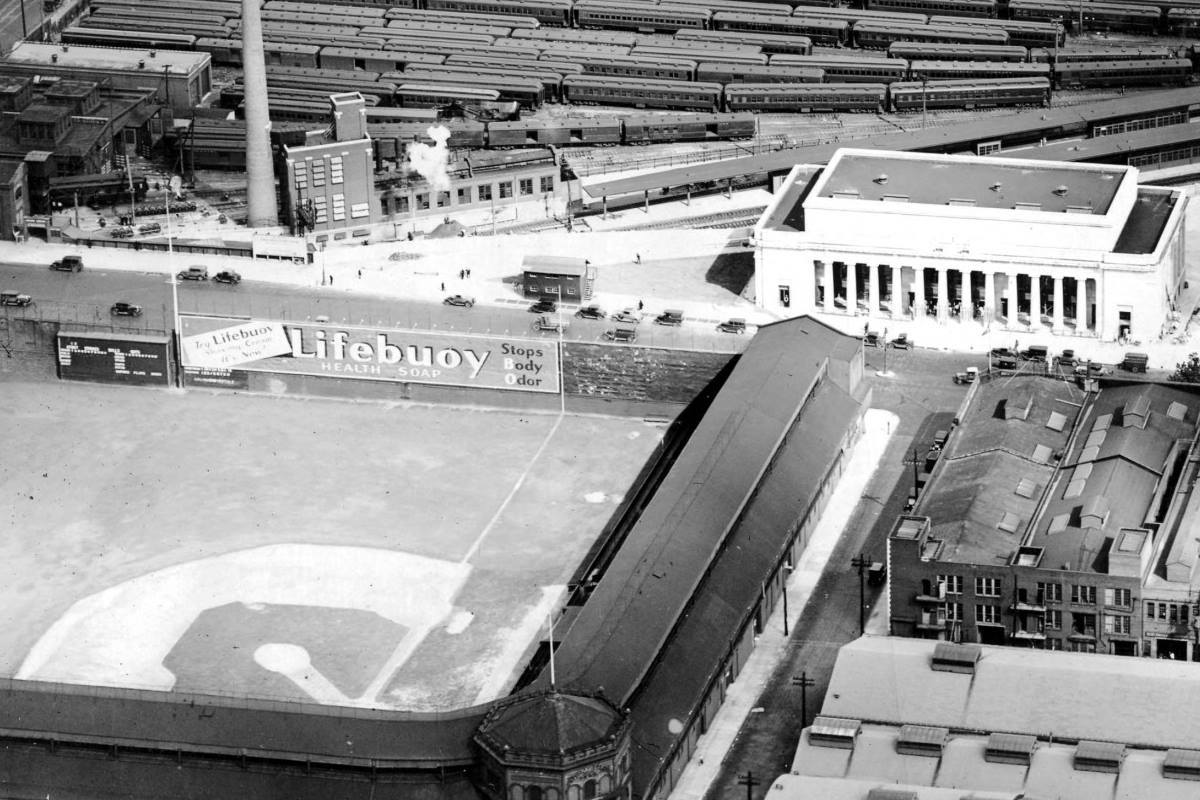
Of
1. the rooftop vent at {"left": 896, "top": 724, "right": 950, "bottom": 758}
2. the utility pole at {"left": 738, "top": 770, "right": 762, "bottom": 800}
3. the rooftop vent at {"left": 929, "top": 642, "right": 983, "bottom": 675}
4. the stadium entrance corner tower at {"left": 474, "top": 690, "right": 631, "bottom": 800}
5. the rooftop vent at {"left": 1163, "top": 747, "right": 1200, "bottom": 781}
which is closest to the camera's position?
the rooftop vent at {"left": 1163, "top": 747, "right": 1200, "bottom": 781}

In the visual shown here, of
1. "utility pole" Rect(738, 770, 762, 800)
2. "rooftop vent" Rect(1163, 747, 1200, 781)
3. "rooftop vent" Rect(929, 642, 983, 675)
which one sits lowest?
"utility pole" Rect(738, 770, 762, 800)

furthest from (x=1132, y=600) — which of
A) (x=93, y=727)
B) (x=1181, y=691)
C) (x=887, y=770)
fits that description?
(x=93, y=727)

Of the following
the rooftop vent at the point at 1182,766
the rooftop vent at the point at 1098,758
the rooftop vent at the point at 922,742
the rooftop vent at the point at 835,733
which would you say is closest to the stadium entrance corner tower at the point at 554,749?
the rooftop vent at the point at 835,733

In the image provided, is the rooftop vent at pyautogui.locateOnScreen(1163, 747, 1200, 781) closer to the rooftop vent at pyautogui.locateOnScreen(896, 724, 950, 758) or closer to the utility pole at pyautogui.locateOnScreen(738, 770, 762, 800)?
the rooftop vent at pyautogui.locateOnScreen(896, 724, 950, 758)

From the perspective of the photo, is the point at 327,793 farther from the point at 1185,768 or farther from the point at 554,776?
the point at 1185,768

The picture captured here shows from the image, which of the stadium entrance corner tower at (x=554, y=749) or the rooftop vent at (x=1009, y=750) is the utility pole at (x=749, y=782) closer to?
the stadium entrance corner tower at (x=554, y=749)

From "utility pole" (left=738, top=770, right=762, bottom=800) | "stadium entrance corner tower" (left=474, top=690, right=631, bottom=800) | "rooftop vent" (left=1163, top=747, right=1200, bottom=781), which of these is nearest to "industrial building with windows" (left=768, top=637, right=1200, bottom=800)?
"rooftop vent" (left=1163, top=747, right=1200, bottom=781)

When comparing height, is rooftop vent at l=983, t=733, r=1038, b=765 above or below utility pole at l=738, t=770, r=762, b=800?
above
